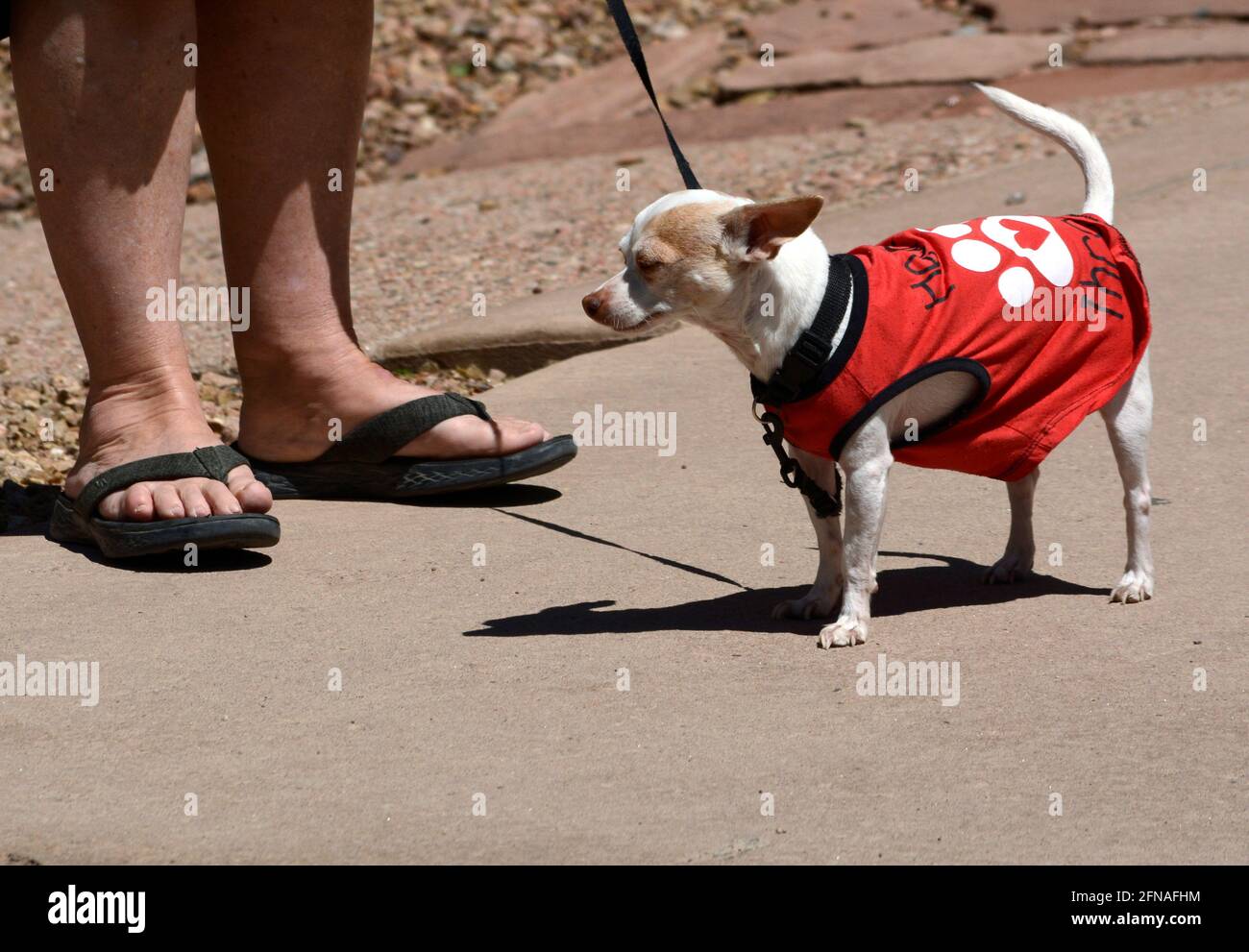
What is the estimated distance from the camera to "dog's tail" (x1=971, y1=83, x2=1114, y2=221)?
3773 mm

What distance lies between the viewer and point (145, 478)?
12.4 ft

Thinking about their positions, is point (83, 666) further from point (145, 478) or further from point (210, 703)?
point (145, 478)

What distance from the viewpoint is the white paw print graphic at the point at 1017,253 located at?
3.37 meters

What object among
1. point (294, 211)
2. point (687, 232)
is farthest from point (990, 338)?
point (294, 211)

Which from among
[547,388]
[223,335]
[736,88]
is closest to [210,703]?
[547,388]

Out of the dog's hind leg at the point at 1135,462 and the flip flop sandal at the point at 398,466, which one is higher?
the dog's hind leg at the point at 1135,462

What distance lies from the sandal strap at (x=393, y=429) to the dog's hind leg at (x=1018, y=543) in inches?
55.4

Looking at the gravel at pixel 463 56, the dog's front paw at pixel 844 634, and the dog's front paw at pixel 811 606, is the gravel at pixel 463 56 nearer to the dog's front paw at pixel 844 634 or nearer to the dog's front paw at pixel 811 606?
the dog's front paw at pixel 811 606

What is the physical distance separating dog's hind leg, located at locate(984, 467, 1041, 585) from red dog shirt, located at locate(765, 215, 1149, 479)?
0.60 ft

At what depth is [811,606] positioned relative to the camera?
3.52 metres

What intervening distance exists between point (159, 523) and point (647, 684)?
126 centimetres
